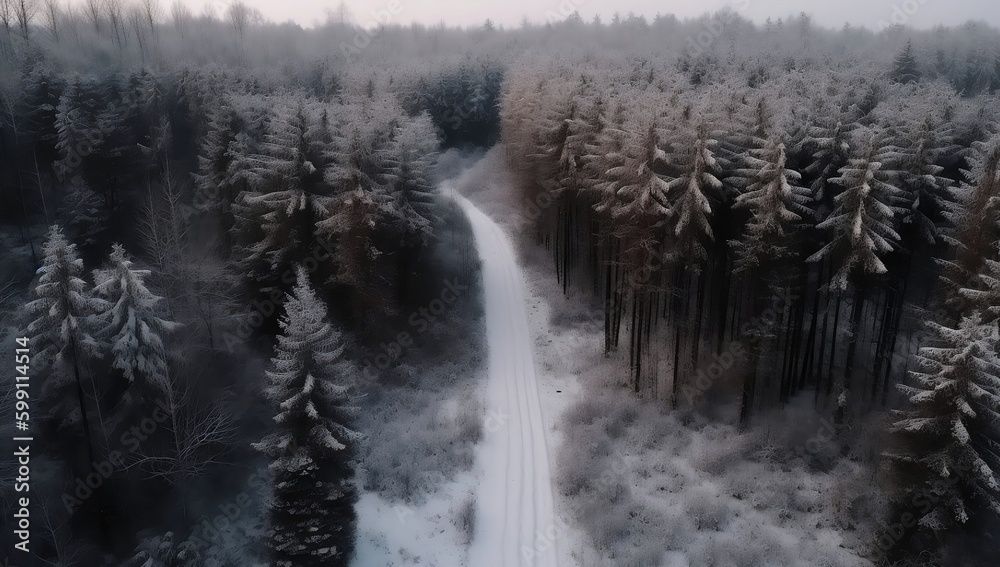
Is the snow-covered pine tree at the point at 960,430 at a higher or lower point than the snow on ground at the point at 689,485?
higher

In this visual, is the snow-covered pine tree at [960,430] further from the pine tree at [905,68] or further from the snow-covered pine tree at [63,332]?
the pine tree at [905,68]

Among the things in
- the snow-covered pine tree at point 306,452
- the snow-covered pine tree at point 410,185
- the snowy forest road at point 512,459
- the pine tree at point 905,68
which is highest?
the pine tree at point 905,68

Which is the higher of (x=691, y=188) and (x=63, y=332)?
(x=691, y=188)

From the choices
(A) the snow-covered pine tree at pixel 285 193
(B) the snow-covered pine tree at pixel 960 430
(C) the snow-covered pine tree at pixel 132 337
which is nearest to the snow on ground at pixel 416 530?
(C) the snow-covered pine tree at pixel 132 337

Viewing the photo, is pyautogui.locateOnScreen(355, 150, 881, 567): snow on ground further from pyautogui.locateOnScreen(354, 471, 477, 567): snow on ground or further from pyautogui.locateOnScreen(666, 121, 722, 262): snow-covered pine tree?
pyautogui.locateOnScreen(666, 121, 722, 262): snow-covered pine tree

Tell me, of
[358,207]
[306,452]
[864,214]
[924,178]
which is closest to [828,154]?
[924,178]

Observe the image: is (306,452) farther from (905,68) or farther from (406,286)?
(905,68)

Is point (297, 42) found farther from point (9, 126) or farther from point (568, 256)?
point (568, 256)
